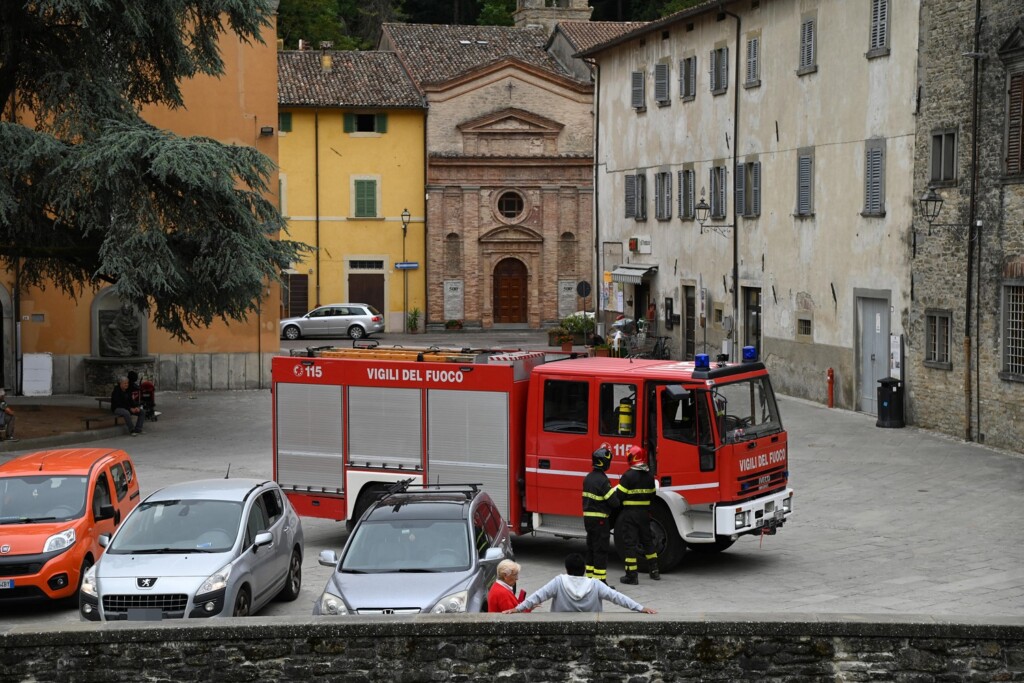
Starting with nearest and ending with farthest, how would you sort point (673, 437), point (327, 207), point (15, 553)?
point (15, 553)
point (673, 437)
point (327, 207)

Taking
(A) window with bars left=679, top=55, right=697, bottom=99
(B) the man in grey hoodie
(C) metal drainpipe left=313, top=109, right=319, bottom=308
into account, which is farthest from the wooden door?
(B) the man in grey hoodie

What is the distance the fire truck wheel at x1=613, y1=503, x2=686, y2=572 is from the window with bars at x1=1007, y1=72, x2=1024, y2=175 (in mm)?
12301

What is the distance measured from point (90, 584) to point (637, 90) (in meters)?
35.4

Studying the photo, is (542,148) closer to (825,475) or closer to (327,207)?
(327,207)

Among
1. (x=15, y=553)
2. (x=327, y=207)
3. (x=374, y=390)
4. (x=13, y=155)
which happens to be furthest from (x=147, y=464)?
(x=327, y=207)

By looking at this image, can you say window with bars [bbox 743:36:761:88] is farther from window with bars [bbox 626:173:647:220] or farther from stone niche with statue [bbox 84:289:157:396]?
stone niche with statue [bbox 84:289:157:396]

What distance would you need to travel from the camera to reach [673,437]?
16.9 meters

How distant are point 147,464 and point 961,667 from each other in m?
18.5

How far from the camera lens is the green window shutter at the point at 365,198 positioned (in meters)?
59.7

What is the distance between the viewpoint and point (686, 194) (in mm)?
42938

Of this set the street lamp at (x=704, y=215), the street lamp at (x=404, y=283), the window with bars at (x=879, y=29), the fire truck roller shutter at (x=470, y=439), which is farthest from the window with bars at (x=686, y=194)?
the fire truck roller shutter at (x=470, y=439)

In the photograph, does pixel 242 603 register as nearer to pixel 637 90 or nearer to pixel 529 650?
pixel 529 650

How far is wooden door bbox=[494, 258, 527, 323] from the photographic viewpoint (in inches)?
2415

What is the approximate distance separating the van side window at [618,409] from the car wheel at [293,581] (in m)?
3.85
